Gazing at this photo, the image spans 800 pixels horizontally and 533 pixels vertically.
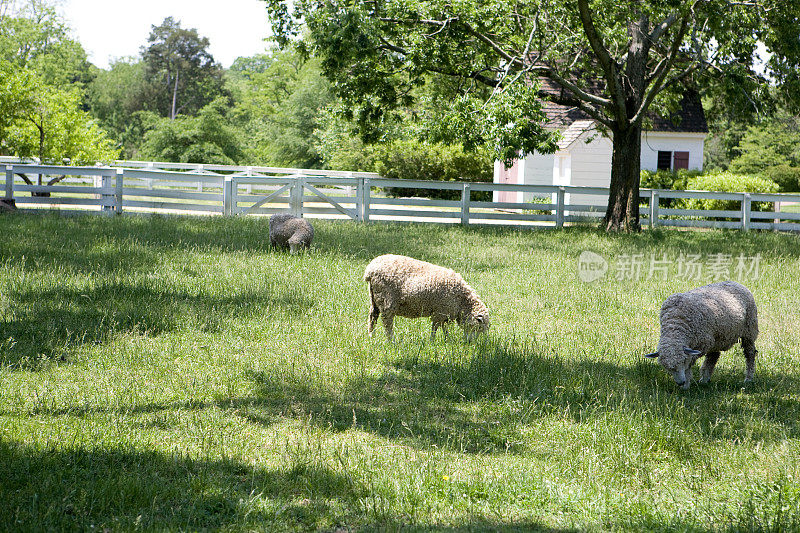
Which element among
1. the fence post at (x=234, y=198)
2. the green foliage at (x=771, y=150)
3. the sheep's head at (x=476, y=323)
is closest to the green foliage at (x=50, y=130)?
the fence post at (x=234, y=198)

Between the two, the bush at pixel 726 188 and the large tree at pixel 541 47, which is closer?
the large tree at pixel 541 47

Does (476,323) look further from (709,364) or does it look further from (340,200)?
(340,200)

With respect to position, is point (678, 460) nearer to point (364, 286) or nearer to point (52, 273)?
point (364, 286)

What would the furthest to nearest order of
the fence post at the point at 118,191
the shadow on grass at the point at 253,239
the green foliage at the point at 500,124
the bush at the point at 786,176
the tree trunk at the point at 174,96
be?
the tree trunk at the point at 174,96 < the bush at the point at 786,176 < the fence post at the point at 118,191 < the green foliage at the point at 500,124 < the shadow on grass at the point at 253,239

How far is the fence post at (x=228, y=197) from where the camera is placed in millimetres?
20188

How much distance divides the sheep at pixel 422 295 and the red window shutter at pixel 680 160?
24.8m

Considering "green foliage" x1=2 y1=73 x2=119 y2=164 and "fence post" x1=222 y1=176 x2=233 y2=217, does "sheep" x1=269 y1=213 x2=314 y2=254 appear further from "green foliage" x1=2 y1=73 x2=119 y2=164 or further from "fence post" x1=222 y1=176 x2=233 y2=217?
"green foliage" x1=2 y1=73 x2=119 y2=164

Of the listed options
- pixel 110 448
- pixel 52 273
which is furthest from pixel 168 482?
pixel 52 273

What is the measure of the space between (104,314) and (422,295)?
364cm

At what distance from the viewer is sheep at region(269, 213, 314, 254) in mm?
13398

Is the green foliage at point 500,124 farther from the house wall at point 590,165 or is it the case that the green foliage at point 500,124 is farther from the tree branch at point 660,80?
the house wall at point 590,165

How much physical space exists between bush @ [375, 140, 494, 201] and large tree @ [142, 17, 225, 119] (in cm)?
3516

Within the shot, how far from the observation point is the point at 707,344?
22.2ft

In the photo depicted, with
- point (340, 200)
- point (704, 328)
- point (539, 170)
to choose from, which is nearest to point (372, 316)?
point (704, 328)
